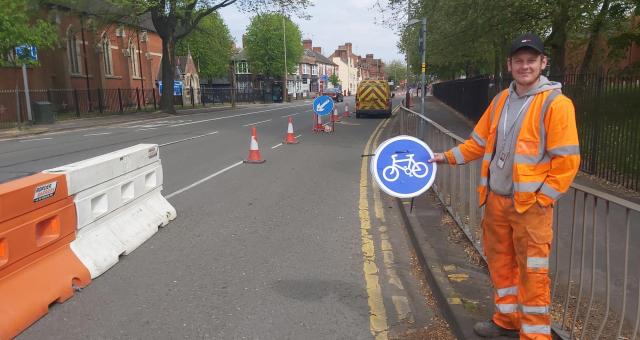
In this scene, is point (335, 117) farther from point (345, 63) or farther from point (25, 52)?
point (345, 63)

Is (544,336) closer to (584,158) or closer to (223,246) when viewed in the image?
(223,246)

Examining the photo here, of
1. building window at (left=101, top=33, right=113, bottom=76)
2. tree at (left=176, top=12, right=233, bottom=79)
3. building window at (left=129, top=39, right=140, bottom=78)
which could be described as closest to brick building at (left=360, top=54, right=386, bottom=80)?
tree at (left=176, top=12, right=233, bottom=79)

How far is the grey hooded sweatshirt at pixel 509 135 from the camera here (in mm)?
2917

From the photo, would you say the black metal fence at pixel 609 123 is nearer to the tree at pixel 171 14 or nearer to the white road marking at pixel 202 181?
the white road marking at pixel 202 181

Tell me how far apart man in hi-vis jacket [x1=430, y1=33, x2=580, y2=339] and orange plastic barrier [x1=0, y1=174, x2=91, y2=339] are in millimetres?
3318

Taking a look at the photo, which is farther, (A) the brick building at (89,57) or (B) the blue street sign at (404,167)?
(A) the brick building at (89,57)

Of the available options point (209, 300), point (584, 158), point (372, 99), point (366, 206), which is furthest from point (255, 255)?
point (372, 99)

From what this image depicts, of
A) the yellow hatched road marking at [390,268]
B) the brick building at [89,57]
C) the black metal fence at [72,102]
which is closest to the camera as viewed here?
the yellow hatched road marking at [390,268]

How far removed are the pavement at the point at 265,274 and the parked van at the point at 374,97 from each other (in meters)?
17.6

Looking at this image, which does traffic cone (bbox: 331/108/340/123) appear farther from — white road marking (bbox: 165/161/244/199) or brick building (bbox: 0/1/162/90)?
brick building (bbox: 0/1/162/90)

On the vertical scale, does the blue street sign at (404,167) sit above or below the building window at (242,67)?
below

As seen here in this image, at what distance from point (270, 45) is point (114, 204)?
221 ft

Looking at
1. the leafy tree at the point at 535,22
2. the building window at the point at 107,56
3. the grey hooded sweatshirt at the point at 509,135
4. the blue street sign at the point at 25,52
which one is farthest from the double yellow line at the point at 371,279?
the building window at the point at 107,56

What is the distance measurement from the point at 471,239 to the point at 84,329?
3588mm
